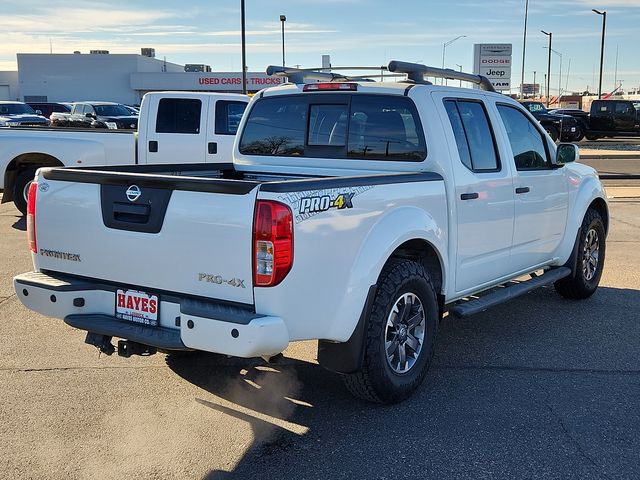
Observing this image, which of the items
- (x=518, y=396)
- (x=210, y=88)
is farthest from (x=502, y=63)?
(x=518, y=396)

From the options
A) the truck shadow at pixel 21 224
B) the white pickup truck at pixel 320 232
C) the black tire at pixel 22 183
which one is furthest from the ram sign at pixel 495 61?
the white pickup truck at pixel 320 232

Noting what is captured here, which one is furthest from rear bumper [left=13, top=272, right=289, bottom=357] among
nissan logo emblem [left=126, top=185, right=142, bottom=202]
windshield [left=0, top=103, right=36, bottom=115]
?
windshield [left=0, top=103, right=36, bottom=115]

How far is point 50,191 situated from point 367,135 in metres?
2.23

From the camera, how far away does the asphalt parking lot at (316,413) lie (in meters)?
3.67

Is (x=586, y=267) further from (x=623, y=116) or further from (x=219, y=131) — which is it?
(x=623, y=116)

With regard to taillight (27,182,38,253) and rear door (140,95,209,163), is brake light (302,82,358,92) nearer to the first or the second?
taillight (27,182,38,253)

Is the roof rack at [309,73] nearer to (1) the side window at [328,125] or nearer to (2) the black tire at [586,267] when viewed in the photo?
(1) the side window at [328,125]

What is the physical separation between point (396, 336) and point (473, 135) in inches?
69.1

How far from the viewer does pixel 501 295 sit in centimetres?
536

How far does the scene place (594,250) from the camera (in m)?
7.07

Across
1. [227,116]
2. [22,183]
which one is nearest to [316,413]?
[227,116]

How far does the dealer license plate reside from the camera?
3.90 m

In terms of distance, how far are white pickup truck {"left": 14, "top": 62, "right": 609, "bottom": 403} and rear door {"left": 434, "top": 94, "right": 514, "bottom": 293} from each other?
2 centimetres

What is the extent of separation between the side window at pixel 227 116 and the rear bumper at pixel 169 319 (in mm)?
7812
